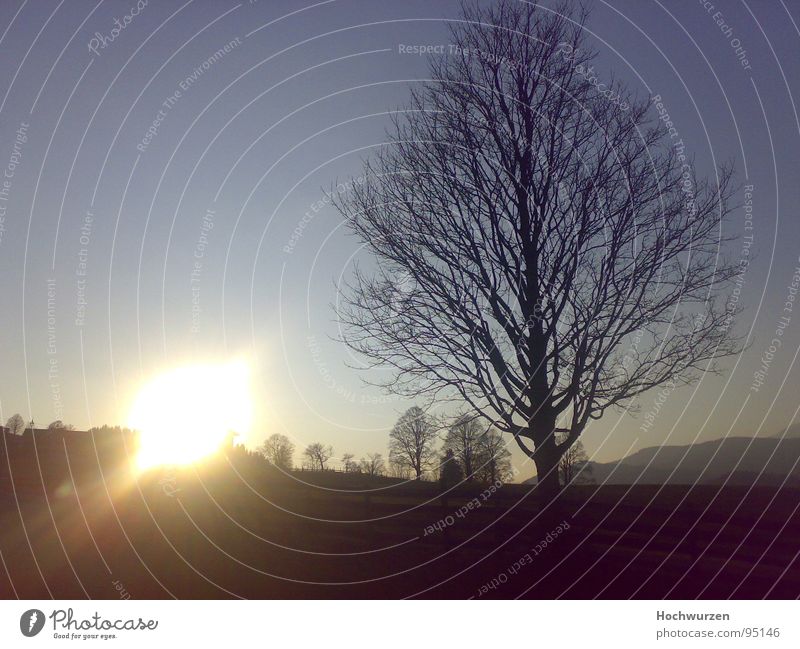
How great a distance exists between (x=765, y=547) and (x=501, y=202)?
7643mm

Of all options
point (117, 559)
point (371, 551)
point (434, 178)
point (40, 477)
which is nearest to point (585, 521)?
point (371, 551)

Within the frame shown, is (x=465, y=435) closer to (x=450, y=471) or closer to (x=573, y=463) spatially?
(x=450, y=471)

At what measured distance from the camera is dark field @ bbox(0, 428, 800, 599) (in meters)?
9.98

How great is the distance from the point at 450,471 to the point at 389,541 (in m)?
2.50

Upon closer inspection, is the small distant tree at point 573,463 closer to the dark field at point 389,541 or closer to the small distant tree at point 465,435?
the dark field at point 389,541

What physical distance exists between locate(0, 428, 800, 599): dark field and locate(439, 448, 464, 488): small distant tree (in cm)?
39

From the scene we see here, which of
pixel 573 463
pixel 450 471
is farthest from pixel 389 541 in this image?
pixel 573 463

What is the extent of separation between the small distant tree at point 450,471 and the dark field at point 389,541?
1.27ft

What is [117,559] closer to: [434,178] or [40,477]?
[40,477]

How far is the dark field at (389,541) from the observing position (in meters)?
9.98

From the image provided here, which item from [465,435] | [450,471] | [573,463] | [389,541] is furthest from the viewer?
[573,463]

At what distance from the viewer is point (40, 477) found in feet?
44.4

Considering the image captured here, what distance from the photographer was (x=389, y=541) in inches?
526

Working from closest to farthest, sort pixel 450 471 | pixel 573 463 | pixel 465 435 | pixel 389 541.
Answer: pixel 465 435, pixel 389 541, pixel 450 471, pixel 573 463
